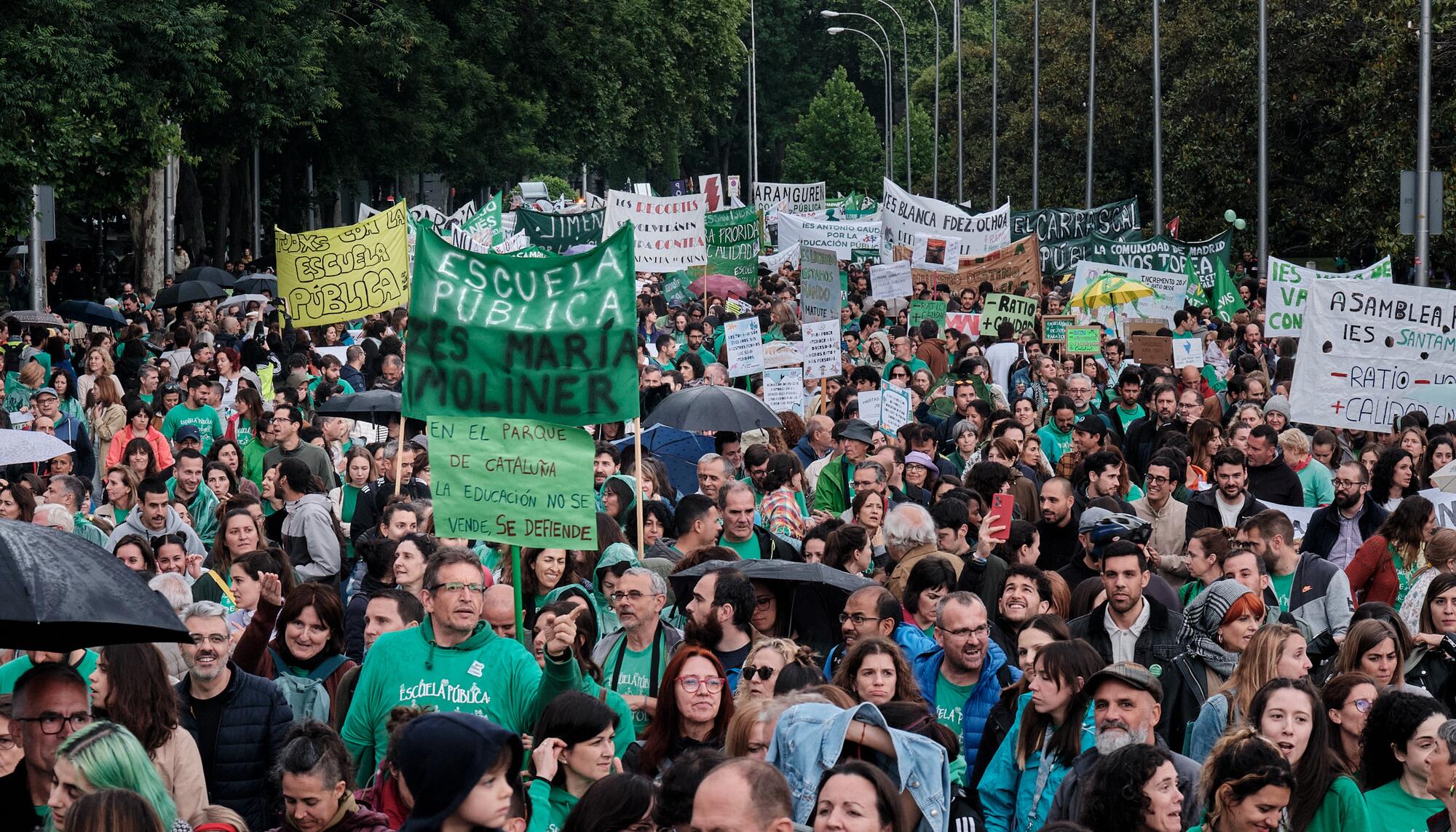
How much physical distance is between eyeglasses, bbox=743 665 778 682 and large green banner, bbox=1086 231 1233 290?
2031 centimetres

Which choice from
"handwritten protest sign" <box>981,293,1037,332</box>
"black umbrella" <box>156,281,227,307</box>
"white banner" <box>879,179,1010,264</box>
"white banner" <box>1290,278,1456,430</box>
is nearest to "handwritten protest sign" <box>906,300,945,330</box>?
"handwritten protest sign" <box>981,293,1037,332</box>

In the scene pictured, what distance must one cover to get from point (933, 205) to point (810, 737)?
25.5m

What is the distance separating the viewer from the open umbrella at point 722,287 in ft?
99.9

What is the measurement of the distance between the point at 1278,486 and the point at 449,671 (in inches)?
274

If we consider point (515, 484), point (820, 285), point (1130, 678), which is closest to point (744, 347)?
point (820, 285)

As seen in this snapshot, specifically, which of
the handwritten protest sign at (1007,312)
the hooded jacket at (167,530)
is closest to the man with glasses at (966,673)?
the hooded jacket at (167,530)

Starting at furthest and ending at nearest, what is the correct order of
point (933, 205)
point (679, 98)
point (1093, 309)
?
point (679, 98) < point (933, 205) < point (1093, 309)

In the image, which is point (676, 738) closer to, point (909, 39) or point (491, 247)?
point (491, 247)

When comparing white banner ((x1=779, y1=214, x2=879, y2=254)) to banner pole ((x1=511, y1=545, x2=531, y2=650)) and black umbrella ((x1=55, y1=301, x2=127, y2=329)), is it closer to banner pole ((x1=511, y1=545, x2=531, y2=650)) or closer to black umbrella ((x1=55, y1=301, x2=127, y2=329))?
black umbrella ((x1=55, y1=301, x2=127, y2=329))

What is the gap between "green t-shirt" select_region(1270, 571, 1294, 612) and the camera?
946 centimetres

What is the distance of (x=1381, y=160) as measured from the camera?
106ft

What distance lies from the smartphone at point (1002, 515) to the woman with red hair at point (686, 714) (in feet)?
11.7

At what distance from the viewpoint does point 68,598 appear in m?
5.42

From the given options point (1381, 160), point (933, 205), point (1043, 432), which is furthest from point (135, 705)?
point (1381, 160)
